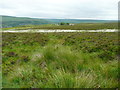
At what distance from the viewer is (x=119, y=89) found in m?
2.86

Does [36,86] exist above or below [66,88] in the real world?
below

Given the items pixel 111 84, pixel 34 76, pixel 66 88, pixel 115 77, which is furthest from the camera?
pixel 34 76

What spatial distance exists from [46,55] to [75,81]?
2435 millimetres

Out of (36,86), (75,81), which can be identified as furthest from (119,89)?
(36,86)

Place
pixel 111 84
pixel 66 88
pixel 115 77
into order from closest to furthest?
pixel 66 88, pixel 111 84, pixel 115 77

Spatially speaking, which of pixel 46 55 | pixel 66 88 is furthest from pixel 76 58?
pixel 66 88

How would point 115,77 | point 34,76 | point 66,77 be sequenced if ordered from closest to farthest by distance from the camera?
1. point 66,77
2. point 115,77
3. point 34,76

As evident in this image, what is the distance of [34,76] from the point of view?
3.72 meters

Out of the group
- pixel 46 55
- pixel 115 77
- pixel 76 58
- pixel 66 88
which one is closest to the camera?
pixel 66 88

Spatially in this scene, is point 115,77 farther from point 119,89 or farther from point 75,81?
point 75,81

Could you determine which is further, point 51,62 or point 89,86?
point 51,62

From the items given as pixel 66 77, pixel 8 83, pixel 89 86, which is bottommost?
pixel 8 83

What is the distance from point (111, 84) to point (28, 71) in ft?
8.45

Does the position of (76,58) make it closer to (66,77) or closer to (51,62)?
(51,62)
